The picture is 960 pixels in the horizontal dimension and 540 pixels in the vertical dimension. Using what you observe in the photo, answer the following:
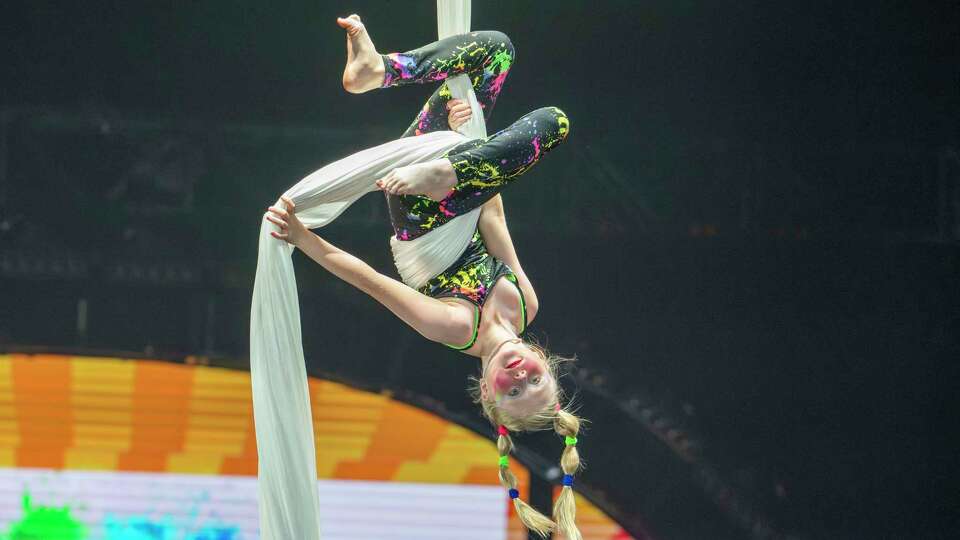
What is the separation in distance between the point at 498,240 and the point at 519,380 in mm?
431

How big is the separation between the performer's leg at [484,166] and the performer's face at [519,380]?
399mm

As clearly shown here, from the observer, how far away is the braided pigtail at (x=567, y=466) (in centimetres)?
318

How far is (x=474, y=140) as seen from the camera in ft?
10.2

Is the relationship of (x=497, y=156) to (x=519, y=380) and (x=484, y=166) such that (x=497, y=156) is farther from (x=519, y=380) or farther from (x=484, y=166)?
(x=519, y=380)

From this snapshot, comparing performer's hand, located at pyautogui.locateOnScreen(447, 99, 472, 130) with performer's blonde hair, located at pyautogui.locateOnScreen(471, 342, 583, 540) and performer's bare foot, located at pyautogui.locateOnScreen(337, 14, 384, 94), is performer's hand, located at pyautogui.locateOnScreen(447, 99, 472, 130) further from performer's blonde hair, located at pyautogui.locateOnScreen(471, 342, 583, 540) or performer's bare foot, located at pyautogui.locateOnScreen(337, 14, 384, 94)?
performer's blonde hair, located at pyautogui.locateOnScreen(471, 342, 583, 540)

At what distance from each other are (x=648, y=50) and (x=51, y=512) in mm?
2979

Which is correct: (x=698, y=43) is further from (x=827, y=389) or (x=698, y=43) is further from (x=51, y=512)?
(x=51, y=512)

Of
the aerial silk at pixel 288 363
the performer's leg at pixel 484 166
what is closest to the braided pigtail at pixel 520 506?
the aerial silk at pixel 288 363

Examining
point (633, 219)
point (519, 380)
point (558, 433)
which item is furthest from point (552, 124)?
point (633, 219)

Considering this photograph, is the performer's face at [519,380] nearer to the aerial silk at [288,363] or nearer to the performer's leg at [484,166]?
the performer's leg at [484,166]

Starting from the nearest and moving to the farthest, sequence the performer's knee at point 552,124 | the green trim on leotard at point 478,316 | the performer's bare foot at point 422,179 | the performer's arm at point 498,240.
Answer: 1. the performer's bare foot at point 422,179
2. the performer's knee at point 552,124
3. the green trim on leotard at point 478,316
4. the performer's arm at point 498,240

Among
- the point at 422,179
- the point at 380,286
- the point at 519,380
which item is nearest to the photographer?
the point at 422,179

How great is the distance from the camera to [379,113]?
467cm

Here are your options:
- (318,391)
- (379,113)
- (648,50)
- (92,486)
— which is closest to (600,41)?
(648,50)
